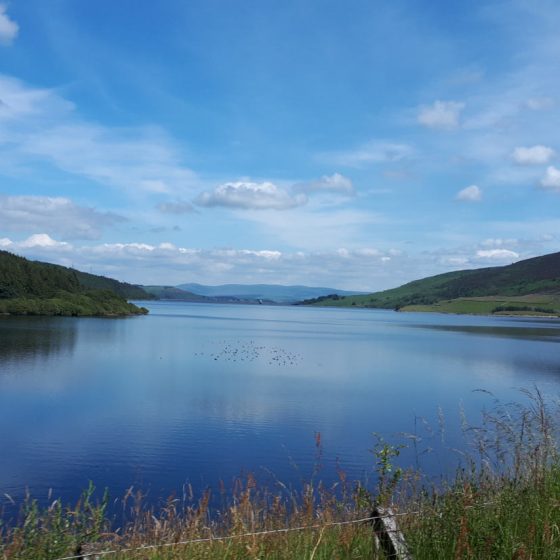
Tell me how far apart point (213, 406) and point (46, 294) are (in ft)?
341

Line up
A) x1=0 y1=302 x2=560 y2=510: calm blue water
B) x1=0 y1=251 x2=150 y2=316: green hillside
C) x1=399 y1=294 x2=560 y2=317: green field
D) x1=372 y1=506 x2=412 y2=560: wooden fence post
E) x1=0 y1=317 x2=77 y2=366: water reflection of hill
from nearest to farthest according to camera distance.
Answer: x1=372 y1=506 x2=412 y2=560: wooden fence post
x1=0 y1=302 x2=560 y2=510: calm blue water
x1=0 y1=317 x2=77 y2=366: water reflection of hill
x1=0 y1=251 x2=150 y2=316: green hillside
x1=399 y1=294 x2=560 y2=317: green field

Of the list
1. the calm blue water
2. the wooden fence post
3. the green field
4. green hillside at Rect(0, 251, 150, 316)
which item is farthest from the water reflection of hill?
the green field

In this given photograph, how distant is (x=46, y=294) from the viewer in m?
121

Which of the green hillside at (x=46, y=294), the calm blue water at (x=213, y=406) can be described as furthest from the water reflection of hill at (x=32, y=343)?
the green hillside at (x=46, y=294)

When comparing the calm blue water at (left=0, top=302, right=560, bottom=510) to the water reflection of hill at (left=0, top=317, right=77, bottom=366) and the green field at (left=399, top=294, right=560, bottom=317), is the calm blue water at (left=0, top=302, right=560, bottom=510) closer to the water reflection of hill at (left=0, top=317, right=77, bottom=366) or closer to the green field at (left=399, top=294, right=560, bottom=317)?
the water reflection of hill at (left=0, top=317, right=77, bottom=366)

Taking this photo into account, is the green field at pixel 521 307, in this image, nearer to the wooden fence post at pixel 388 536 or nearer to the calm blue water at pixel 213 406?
the calm blue water at pixel 213 406

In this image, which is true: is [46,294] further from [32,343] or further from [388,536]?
[388,536]

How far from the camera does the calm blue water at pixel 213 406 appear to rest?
59.0 feet

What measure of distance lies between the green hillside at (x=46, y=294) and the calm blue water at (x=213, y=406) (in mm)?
54916

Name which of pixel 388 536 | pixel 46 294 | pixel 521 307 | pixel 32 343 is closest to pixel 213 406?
pixel 388 536

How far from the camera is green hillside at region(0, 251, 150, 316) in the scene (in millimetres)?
107750

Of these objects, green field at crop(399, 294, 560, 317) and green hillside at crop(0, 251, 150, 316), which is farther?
green field at crop(399, 294, 560, 317)

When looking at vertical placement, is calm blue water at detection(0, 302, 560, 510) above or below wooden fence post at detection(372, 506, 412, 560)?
below

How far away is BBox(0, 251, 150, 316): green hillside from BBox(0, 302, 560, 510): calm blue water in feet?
180
